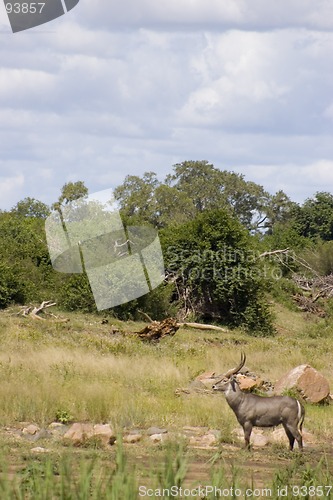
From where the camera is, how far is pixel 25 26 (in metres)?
12.3

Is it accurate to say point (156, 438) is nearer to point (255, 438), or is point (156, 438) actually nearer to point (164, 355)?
point (255, 438)

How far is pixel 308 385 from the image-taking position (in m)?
14.4

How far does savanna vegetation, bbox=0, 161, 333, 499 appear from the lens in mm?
7504

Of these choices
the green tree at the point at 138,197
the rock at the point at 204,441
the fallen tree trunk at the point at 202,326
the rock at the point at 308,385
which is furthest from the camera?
the green tree at the point at 138,197

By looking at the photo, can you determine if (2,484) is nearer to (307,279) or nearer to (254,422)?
(254,422)

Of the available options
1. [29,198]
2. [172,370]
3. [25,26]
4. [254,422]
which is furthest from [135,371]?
[29,198]

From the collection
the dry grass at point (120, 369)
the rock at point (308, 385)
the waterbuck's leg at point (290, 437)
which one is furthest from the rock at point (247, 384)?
the waterbuck's leg at point (290, 437)

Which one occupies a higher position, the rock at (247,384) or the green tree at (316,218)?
the rock at (247,384)

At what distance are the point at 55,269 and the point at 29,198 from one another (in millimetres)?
36189

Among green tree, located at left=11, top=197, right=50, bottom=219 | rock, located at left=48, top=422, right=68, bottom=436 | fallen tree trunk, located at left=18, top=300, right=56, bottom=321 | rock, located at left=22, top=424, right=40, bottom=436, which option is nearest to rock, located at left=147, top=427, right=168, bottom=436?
rock, located at left=48, top=422, right=68, bottom=436

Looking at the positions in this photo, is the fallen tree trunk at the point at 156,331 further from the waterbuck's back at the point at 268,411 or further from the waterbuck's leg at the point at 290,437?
the waterbuck's leg at the point at 290,437

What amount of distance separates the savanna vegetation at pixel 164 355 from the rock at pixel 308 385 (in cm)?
38

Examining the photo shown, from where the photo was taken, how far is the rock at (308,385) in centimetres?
1428

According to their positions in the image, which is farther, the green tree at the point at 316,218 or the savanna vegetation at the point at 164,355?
the green tree at the point at 316,218
